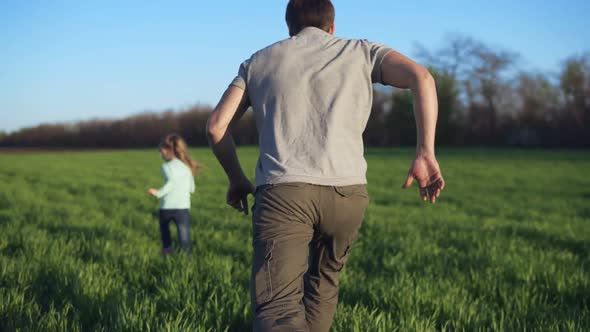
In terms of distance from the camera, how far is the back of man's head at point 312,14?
2.35 m

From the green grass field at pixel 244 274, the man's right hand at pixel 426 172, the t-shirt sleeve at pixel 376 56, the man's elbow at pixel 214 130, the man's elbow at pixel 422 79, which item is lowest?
the green grass field at pixel 244 274

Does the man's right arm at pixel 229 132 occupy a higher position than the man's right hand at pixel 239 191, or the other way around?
the man's right arm at pixel 229 132

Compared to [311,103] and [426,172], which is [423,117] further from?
[311,103]

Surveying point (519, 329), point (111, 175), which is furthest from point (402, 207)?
point (111, 175)

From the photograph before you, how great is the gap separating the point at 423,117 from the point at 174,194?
14.2 feet

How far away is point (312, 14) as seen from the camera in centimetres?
235

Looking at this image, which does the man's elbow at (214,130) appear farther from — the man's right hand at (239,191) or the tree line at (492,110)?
the tree line at (492,110)

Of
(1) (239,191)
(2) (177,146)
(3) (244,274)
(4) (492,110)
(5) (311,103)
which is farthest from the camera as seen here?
(4) (492,110)

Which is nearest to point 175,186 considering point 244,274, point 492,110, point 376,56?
point 244,274

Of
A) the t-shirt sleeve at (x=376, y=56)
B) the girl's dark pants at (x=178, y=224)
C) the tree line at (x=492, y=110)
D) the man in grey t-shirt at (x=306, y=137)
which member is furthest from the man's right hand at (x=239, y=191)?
the tree line at (x=492, y=110)

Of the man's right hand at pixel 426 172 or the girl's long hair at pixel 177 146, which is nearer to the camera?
the man's right hand at pixel 426 172

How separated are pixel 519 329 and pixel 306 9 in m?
2.40

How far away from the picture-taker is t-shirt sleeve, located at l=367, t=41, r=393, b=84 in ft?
7.40

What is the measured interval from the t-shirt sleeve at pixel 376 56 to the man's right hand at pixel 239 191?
32.5 inches
